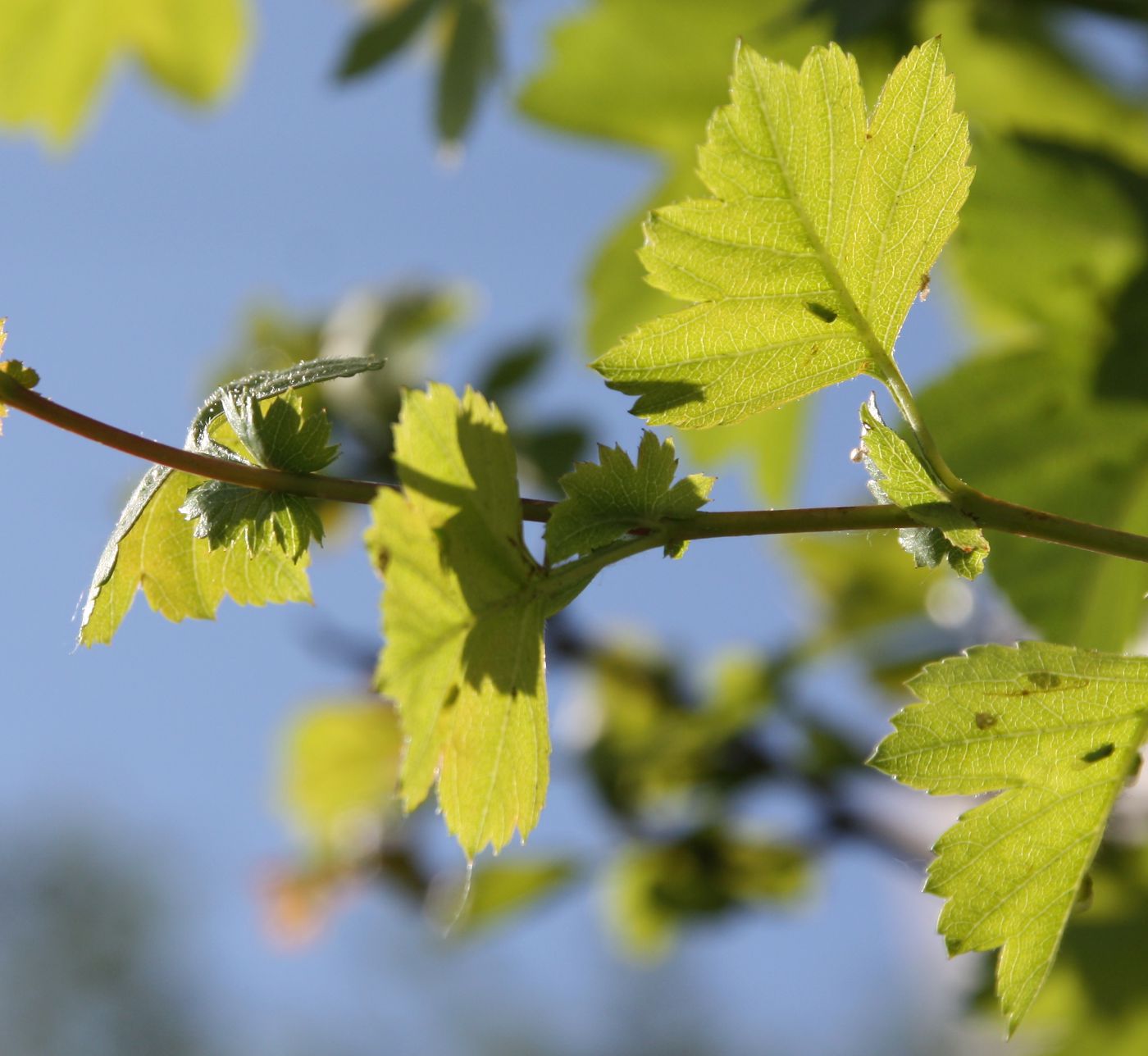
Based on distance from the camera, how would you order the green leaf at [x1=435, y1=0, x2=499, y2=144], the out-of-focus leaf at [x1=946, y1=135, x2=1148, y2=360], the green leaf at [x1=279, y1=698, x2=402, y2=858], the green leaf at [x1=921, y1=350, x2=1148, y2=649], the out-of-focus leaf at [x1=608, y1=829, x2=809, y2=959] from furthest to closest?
the green leaf at [x1=279, y1=698, x2=402, y2=858] → the out-of-focus leaf at [x1=608, y1=829, x2=809, y2=959] → the green leaf at [x1=435, y1=0, x2=499, y2=144] → the out-of-focus leaf at [x1=946, y1=135, x2=1148, y2=360] → the green leaf at [x1=921, y1=350, x2=1148, y2=649]

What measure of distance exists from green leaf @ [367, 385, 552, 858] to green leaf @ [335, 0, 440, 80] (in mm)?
895

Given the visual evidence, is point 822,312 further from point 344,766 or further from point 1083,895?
point 344,766

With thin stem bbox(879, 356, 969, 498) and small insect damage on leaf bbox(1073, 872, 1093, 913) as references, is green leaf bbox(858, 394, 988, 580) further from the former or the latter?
small insect damage on leaf bbox(1073, 872, 1093, 913)

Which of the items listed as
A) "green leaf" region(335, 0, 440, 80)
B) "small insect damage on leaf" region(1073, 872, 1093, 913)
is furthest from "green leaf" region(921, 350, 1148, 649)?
"green leaf" region(335, 0, 440, 80)

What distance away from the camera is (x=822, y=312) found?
0.57 m

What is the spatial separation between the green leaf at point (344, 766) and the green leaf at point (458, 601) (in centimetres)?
149

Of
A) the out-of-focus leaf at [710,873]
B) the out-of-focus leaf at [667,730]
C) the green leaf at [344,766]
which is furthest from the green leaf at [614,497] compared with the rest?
the green leaf at [344,766]

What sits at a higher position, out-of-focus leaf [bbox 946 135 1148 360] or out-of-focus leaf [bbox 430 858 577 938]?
out-of-focus leaf [bbox 946 135 1148 360]

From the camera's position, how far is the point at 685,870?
1.84 meters

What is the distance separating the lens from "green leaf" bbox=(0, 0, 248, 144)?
153 cm

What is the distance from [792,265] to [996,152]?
0.68 m

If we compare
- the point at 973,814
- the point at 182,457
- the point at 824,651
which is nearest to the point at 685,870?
the point at 824,651

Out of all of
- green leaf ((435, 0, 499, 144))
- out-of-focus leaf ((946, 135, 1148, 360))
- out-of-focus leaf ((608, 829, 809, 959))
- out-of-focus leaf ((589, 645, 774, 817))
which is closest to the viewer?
out-of-focus leaf ((946, 135, 1148, 360))

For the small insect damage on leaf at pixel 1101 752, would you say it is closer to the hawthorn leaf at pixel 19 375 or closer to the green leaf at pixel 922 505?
the green leaf at pixel 922 505
